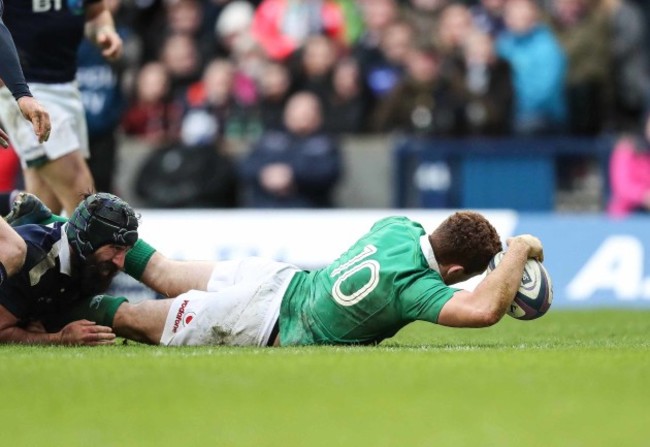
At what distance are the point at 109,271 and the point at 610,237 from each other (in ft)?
21.8

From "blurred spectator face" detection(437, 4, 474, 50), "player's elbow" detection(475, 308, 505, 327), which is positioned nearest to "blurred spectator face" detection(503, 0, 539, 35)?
"blurred spectator face" detection(437, 4, 474, 50)

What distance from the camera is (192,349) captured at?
8.20 metres

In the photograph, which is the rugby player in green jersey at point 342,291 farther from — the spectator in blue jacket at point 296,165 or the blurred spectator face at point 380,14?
the blurred spectator face at point 380,14

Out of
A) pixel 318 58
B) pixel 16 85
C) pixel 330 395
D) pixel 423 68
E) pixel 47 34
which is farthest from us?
pixel 318 58

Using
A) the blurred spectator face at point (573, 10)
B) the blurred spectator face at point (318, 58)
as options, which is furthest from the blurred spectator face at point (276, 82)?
the blurred spectator face at point (573, 10)

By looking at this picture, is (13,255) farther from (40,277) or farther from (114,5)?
(114,5)

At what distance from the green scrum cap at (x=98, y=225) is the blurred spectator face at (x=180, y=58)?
8.63m

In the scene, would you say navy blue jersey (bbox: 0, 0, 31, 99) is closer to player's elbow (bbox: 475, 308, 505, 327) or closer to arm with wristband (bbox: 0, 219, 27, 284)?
arm with wristband (bbox: 0, 219, 27, 284)

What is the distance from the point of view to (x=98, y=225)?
8.25 m

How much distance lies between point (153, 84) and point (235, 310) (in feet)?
27.4

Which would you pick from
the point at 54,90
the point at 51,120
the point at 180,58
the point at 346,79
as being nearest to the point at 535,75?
the point at 346,79

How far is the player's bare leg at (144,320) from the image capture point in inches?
334

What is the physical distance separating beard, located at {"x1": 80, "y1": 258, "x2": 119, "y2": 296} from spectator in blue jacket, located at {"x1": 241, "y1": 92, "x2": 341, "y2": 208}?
22.7ft

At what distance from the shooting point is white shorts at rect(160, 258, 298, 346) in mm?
8266
